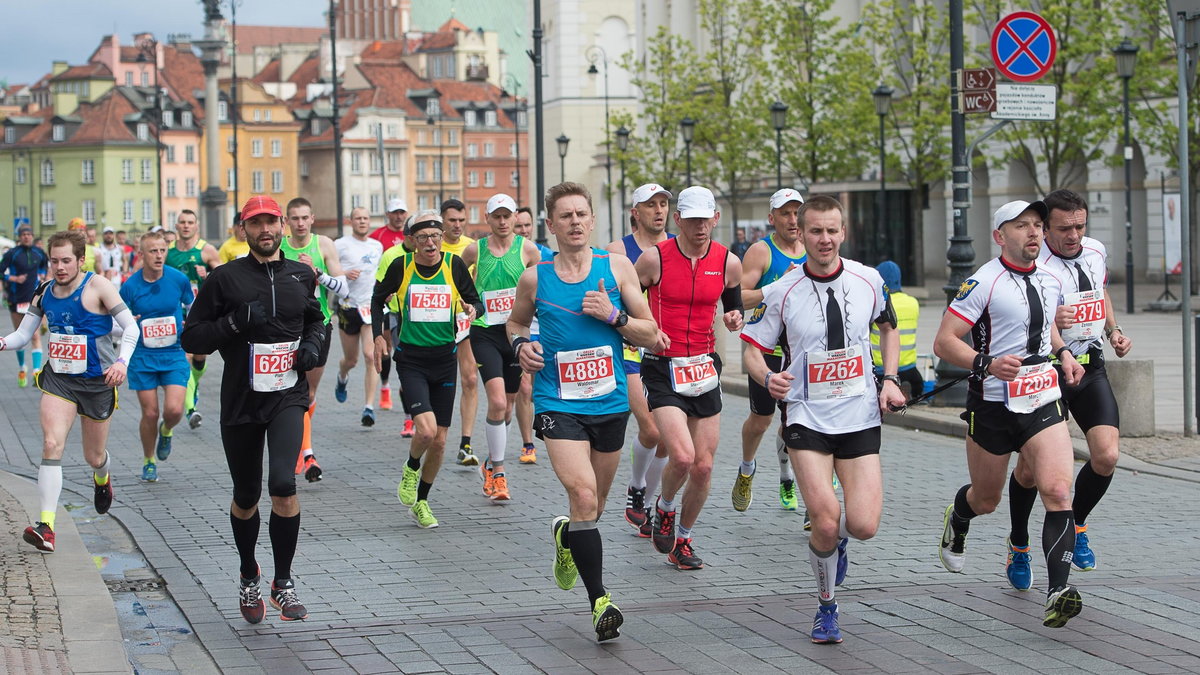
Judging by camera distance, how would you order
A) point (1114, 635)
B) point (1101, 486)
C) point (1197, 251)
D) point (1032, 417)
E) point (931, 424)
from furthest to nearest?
point (1197, 251) < point (931, 424) < point (1101, 486) < point (1032, 417) < point (1114, 635)

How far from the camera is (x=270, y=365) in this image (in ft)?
25.9

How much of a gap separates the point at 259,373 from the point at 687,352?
7.50ft

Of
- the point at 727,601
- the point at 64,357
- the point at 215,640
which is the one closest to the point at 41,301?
the point at 64,357

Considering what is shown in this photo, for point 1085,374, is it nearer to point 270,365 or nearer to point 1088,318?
point 1088,318

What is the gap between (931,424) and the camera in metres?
15.9

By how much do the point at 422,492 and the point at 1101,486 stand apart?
4.11 metres

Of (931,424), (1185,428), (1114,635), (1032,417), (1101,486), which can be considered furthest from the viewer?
(931,424)

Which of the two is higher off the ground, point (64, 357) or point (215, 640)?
point (64, 357)

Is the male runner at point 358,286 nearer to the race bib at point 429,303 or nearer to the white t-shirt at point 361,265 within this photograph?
the white t-shirt at point 361,265

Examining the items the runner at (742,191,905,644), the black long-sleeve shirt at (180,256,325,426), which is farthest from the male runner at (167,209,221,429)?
the runner at (742,191,905,644)

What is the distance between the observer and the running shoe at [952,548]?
8531 mm

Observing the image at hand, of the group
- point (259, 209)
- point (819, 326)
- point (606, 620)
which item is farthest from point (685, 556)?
point (259, 209)

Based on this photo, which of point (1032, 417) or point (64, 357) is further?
point (64, 357)

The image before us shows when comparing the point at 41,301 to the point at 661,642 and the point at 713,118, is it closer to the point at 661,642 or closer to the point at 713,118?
the point at 661,642
